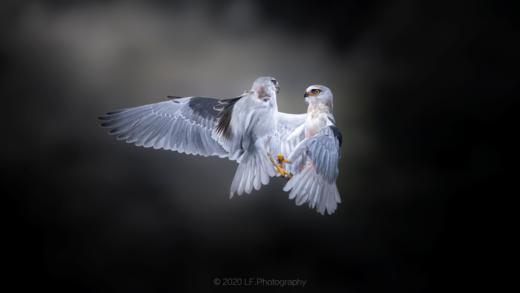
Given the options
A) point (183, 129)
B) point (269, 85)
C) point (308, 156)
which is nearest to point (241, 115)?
point (269, 85)

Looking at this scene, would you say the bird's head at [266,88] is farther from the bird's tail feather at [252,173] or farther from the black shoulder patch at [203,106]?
the black shoulder patch at [203,106]

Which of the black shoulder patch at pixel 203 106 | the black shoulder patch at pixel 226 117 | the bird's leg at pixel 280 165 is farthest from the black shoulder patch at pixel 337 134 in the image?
the black shoulder patch at pixel 203 106

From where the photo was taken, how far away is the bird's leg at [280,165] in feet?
6.72

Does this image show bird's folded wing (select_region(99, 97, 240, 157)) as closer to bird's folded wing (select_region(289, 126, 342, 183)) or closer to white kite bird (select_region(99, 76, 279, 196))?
white kite bird (select_region(99, 76, 279, 196))

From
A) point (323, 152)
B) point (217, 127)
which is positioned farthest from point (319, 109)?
point (217, 127)

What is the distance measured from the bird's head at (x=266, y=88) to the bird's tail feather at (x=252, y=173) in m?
0.27

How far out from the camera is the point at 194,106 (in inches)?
96.9

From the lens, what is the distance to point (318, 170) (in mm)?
2010

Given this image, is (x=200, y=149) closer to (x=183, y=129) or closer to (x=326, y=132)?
(x=183, y=129)

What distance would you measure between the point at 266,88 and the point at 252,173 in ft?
1.23

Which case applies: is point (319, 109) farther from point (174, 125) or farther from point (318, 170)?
point (174, 125)

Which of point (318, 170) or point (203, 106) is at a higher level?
point (203, 106)

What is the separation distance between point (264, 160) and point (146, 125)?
66cm

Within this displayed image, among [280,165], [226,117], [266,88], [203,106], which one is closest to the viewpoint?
[266,88]
